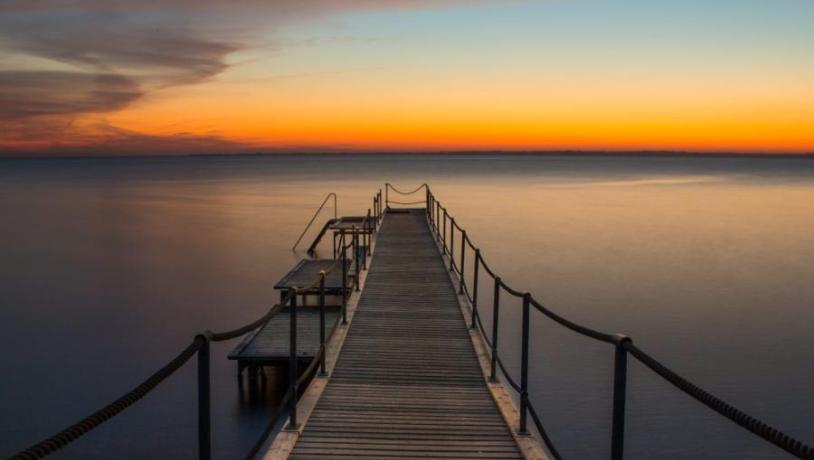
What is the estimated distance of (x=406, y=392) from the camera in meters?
6.36

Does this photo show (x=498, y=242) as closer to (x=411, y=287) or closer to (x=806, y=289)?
(x=806, y=289)

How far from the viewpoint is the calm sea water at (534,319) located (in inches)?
515

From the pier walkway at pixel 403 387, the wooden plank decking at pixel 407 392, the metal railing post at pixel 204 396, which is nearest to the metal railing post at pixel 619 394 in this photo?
the pier walkway at pixel 403 387

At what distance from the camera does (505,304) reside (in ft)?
73.6

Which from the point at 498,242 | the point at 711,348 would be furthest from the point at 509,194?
the point at 711,348

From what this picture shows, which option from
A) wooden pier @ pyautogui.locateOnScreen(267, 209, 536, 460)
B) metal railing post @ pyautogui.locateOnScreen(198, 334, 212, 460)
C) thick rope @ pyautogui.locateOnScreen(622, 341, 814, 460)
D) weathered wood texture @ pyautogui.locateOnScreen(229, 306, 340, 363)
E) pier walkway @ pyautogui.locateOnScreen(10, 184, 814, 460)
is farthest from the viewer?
weathered wood texture @ pyautogui.locateOnScreen(229, 306, 340, 363)

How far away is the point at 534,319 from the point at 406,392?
14863 millimetres

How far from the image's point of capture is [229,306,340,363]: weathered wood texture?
1218 cm

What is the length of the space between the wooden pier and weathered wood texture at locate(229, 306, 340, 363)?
188 cm

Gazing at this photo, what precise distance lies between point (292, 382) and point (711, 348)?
15.8m

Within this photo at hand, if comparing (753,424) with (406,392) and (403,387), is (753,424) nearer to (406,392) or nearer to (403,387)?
(406,392)

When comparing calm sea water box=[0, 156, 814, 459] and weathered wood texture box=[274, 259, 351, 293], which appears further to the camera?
weathered wood texture box=[274, 259, 351, 293]

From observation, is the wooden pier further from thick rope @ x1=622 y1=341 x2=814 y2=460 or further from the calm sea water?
the calm sea water

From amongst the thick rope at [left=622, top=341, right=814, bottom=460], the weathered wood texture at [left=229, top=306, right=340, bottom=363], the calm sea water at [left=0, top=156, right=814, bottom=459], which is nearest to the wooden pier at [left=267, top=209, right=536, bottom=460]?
the weathered wood texture at [left=229, top=306, right=340, bottom=363]
